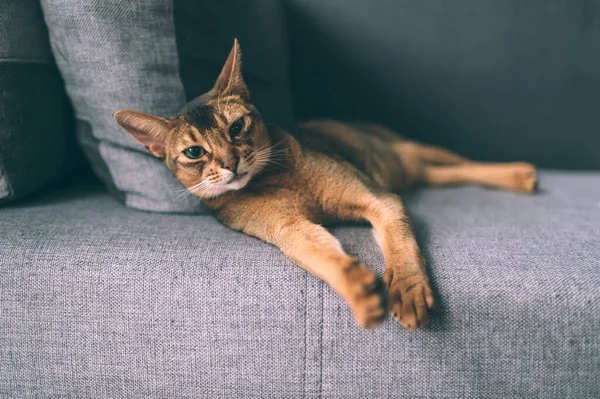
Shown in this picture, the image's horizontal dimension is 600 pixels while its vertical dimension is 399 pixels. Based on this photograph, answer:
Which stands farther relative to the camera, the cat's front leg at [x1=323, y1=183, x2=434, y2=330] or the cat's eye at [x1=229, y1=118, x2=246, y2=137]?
the cat's eye at [x1=229, y1=118, x2=246, y2=137]

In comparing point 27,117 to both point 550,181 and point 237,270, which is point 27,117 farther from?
point 550,181

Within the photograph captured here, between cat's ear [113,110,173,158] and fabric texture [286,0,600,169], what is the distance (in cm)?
70

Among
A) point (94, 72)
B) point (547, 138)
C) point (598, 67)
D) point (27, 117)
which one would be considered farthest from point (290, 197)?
point (598, 67)

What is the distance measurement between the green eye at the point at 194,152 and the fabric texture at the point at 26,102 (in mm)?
425

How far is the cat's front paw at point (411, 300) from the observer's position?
826 mm

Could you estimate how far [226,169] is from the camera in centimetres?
100

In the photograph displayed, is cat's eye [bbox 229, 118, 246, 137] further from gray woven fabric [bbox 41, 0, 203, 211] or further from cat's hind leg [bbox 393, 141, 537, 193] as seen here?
cat's hind leg [bbox 393, 141, 537, 193]

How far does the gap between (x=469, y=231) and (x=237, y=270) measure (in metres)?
0.56

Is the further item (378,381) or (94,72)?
(94,72)

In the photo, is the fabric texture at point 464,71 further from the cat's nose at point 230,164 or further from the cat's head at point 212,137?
the cat's nose at point 230,164

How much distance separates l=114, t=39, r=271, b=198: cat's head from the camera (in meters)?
1.02

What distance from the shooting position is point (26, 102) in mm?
1119

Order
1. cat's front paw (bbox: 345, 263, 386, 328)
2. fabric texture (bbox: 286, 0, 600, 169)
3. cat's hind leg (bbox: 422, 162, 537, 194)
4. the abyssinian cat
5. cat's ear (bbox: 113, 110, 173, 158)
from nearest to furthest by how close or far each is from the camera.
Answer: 1. cat's front paw (bbox: 345, 263, 386, 328)
2. the abyssinian cat
3. cat's ear (bbox: 113, 110, 173, 158)
4. cat's hind leg (bbox: 422, 162, 537, 194)
5. fabric texture (bbox: 286, 0, 600, 169)

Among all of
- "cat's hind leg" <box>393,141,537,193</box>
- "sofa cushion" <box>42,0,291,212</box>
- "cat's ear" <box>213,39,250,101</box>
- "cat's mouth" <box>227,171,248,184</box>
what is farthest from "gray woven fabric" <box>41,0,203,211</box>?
"cat's hind leg" <box>393,141,537,193</box>
